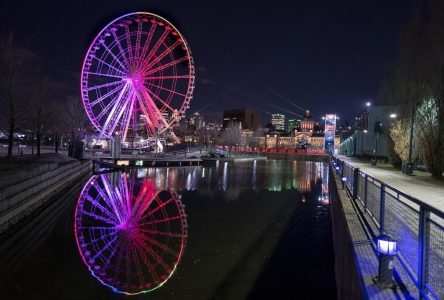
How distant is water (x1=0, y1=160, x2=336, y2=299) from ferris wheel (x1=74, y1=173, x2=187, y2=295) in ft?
0.10

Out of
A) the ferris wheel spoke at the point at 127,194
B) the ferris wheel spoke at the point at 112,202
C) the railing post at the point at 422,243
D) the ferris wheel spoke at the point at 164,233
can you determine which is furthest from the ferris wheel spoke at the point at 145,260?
the ferris wheel spoke at the point at 127,194

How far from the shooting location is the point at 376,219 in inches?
287

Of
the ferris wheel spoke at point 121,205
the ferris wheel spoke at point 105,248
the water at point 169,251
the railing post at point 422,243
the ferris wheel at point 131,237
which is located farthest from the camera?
the ferris wheel spoke at point 121,205

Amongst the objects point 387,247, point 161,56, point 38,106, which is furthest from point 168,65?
point 387,247

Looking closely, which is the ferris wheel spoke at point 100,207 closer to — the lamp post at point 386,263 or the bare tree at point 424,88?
the lamp post at point 386,263

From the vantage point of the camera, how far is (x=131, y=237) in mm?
11844

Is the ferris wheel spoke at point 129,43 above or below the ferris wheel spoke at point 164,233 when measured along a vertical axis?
above

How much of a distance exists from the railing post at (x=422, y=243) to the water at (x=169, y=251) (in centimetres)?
418

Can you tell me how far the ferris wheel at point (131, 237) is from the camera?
856 cm

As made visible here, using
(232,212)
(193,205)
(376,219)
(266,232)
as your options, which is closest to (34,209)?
(193,205)

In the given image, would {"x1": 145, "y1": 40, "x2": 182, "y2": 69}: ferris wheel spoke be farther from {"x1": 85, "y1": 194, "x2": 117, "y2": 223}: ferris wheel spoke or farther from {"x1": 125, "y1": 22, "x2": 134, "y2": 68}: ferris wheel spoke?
{"x1": 85, "y1": 194, "x2": 117, "y2": 223}: ferris wheel spoke

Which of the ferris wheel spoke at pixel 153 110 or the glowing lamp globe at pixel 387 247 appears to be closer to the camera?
the glowing lamp globe at pixel 387 247

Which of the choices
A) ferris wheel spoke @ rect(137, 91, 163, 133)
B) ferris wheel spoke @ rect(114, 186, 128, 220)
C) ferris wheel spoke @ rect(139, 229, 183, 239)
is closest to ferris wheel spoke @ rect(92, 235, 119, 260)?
ferris wheel spoke @ rect(139, 229, 183, 239)

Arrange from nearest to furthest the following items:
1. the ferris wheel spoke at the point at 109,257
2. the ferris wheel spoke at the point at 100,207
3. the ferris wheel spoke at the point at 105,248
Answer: the ferris wheel spoke at the point at 109,257 → the ferris wheel spoke at the point at 105,248 → the ferris wheel spoke at the point at 100,207
